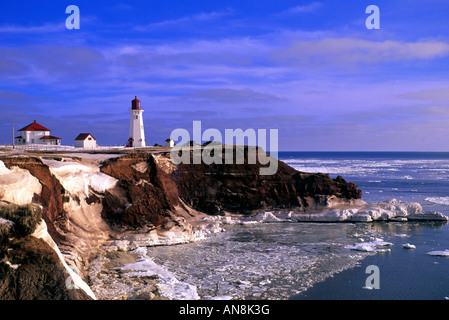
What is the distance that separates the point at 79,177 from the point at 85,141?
67.1 feet

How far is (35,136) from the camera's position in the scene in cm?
4397

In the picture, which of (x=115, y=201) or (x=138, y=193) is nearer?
(x=115, y=201)

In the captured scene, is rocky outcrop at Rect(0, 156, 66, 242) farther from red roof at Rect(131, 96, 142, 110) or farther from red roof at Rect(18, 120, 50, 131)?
red roof at Rect(131, 96, 142, 110)

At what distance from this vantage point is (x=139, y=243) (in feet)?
79.3

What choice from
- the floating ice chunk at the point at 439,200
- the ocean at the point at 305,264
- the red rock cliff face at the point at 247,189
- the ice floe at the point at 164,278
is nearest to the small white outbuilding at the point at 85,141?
the red rock cliff face at the point at 247,189

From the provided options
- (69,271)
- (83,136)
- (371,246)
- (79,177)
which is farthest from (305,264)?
(83,136)

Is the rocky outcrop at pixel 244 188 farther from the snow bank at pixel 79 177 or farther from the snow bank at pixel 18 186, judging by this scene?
the snow bank at pixel 18 186

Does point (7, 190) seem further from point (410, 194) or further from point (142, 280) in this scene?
point (410, 194)

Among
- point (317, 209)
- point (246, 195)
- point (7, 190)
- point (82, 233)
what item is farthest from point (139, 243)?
point (317, 209)

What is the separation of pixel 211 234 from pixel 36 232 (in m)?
16.4

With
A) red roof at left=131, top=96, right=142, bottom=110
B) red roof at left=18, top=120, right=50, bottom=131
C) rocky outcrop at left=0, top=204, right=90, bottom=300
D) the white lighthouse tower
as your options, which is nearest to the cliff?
rocky outcrop at left=0, top=204, right=90, bottom=300

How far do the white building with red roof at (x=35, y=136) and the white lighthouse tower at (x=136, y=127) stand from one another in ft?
27.0

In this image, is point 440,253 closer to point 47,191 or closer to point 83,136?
point 47,191

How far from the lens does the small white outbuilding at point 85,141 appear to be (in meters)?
44.2
